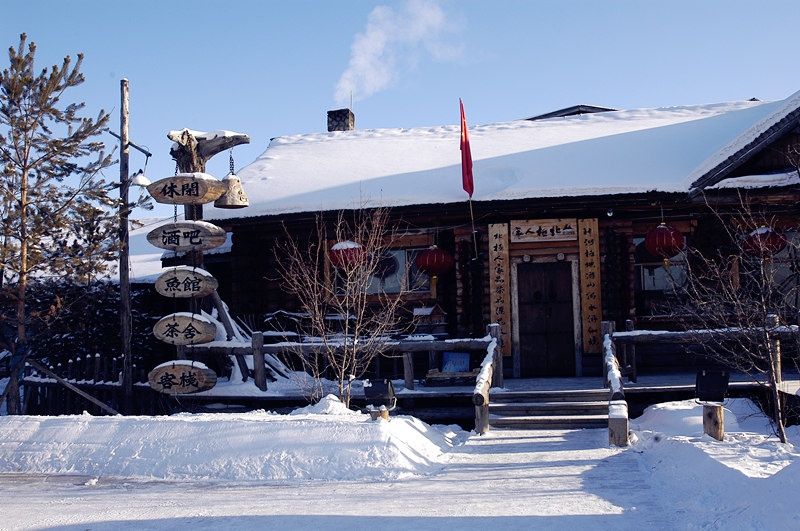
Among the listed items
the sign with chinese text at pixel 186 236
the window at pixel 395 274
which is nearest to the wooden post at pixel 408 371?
the window at pixel 395 274

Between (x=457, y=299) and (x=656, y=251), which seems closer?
(x=656, y=251)

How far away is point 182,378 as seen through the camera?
43.6ft

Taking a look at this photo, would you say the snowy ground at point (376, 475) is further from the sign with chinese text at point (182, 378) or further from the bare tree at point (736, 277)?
the sign with chinese text at point (182, 378)

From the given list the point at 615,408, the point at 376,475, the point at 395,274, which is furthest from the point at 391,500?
the point at 395,274

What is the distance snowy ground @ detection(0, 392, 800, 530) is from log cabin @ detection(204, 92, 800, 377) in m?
3.64

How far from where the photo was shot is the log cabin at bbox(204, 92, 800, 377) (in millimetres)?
14227

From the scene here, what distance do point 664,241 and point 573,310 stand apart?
215cm

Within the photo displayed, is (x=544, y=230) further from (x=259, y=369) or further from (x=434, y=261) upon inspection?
(x=259, y=369)

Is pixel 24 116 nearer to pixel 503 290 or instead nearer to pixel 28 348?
pixel 28 348

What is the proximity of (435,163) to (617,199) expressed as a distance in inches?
173

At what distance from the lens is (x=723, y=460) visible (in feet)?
25.5

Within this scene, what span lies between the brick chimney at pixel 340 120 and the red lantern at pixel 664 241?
1134cm

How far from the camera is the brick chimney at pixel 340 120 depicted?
907 inches

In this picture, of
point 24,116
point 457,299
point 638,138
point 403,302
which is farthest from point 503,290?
point 24,116
